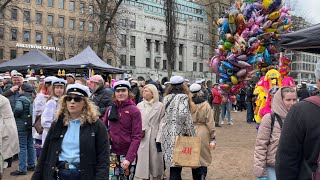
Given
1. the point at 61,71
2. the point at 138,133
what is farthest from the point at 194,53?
the point at 138,133

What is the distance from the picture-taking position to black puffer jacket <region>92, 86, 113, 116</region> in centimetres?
705

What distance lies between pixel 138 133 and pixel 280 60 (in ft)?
15.5

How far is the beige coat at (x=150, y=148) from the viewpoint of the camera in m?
6.48

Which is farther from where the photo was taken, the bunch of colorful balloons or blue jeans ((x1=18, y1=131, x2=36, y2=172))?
the bunch of colorful balloons

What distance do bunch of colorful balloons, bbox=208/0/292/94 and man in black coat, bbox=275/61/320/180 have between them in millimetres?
6472

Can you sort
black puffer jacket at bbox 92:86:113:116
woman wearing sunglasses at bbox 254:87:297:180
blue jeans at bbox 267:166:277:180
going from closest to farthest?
woman wearing sunglasses at bbox 254:87:297:180 → blue jeans at bbox 267:166:277:180 → black puffer jacket at bbox 92:86:113:116

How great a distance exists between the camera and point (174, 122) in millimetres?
6176

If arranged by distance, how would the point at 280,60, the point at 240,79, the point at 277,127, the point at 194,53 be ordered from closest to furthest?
1. the point at 277,127
2. the point at 280,60
3. the point at 240,79
4. the point at 194,53

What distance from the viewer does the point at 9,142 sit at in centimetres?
514

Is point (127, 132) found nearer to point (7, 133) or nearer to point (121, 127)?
point (121, 127)

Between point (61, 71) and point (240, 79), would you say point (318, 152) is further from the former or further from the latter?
point (61, 71)

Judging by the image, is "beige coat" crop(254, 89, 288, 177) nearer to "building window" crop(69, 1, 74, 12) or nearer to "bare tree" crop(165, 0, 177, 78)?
"bare tree" crop(165, 0, 177, 78)

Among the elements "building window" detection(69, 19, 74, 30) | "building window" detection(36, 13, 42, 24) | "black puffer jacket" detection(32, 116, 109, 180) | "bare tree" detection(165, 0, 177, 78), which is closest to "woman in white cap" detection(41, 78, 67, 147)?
"black puffer jacket" detection(32, 116, 109, 180)

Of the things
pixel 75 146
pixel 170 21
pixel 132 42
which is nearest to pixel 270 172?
pixel 75 146
